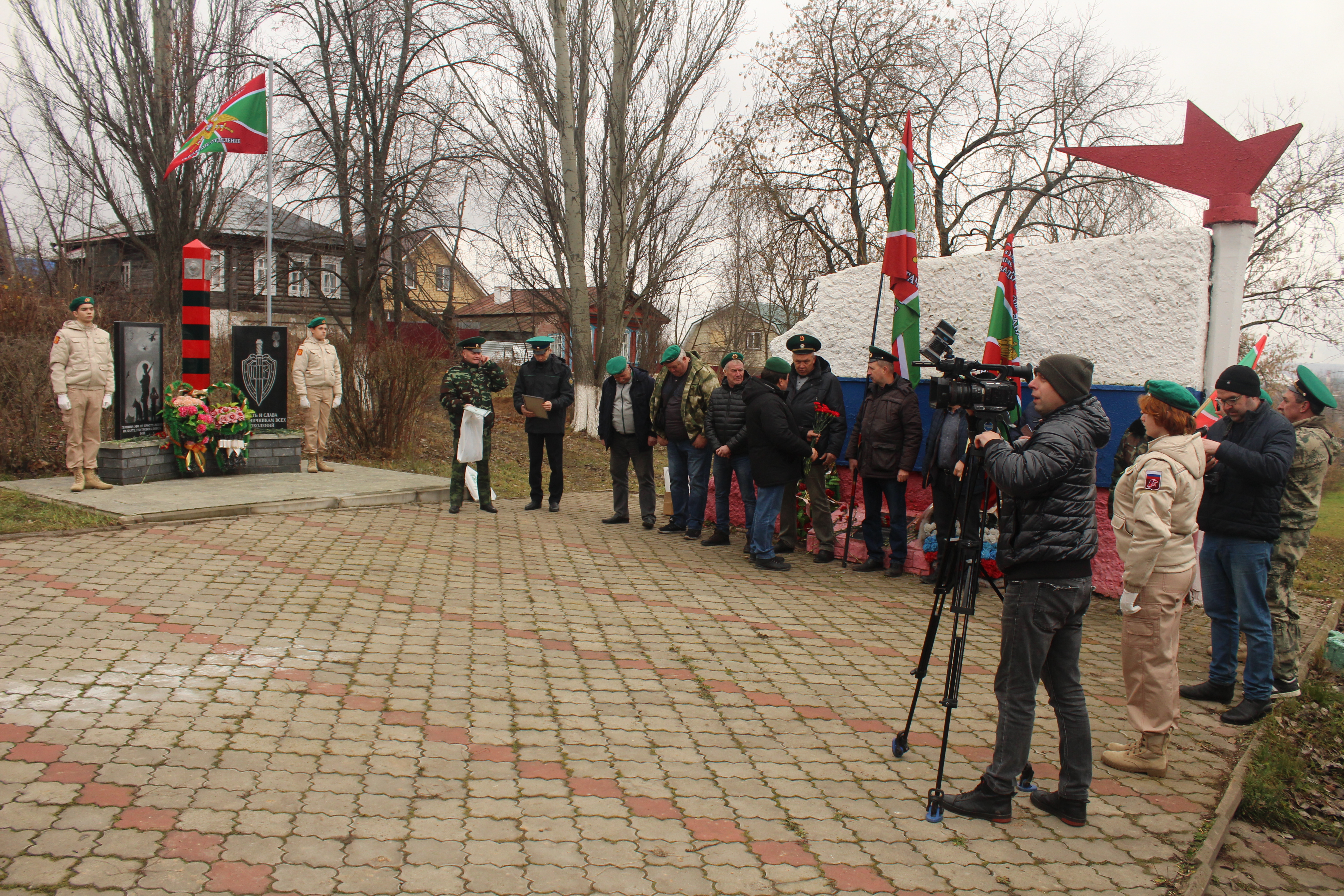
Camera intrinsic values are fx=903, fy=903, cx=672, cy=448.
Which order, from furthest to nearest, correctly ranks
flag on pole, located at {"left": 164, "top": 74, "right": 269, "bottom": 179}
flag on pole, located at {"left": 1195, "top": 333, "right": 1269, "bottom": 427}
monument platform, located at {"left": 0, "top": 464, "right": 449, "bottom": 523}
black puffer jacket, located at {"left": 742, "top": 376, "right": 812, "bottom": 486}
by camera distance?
flag on pole, located at {"left": 164, "top": 74, "right": 269, "bottom": 179}
monument platform, located at {"left": 0, "top": 464, "right": 449, "bottom": 523}
black puffer jacket, located at {"left": 742, "top": 376, "right": 812, "bottom": 486}
flag on pole, located at {"left": 1195, "top": 333, "right": 1269, "bottom": 427}

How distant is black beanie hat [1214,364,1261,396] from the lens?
15.5ft

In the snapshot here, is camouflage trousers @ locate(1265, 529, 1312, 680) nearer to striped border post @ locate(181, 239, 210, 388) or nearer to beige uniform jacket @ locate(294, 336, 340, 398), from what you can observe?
beige uniform jacket @ locate(294, 336, 340, 398)

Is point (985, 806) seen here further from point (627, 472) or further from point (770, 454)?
point (627, 472)

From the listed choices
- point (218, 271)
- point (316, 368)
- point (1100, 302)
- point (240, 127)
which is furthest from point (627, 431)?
point (218, 271)

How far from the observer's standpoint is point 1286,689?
5.04 meters

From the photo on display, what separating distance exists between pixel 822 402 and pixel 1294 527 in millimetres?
3738

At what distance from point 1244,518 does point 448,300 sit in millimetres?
23600

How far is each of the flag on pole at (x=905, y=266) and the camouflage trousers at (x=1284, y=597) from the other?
10.7 ft

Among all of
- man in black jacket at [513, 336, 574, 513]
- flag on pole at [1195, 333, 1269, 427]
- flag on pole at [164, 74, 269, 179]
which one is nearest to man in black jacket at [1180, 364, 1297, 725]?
flag on pole at [1195, 333, 1269, 427]

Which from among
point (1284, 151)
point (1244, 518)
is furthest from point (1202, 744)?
point (1284, 151)

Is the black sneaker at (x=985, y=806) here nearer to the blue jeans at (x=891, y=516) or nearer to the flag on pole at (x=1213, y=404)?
the flag on pole at (x=1213, y=404)

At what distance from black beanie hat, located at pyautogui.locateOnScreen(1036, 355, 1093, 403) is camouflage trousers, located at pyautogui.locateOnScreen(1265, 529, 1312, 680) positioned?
8.20 ft

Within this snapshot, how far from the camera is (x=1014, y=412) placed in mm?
7086

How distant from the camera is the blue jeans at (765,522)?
7.71 metres
